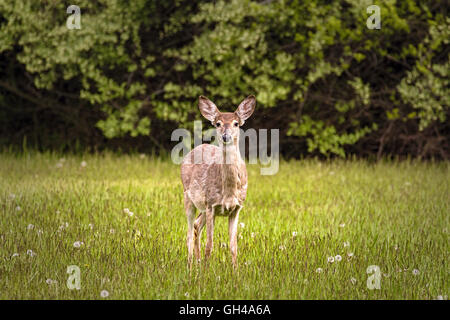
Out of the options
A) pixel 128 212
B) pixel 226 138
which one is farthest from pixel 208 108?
pixel 128 212

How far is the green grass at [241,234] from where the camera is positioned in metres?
5.28

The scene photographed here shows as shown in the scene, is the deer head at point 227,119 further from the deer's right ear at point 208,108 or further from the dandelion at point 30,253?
the dandelion at point 30,253

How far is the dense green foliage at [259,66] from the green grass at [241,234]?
1.43 m

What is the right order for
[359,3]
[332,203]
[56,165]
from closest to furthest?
[332,203]
[359,3]
[56,165]

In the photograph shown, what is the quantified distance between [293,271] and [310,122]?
757 centimetres

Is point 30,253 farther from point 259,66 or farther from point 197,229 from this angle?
point 259,66

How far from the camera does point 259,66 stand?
12289 millimetres

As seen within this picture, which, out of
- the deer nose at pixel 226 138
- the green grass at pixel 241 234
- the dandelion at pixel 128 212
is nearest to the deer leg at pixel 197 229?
the green grass at pixel 241 234

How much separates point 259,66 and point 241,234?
5810 millimetres

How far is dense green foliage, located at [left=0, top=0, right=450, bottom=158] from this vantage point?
11.8m

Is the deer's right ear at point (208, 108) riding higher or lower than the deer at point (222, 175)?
higher

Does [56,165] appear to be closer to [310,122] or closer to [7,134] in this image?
[7,134]
